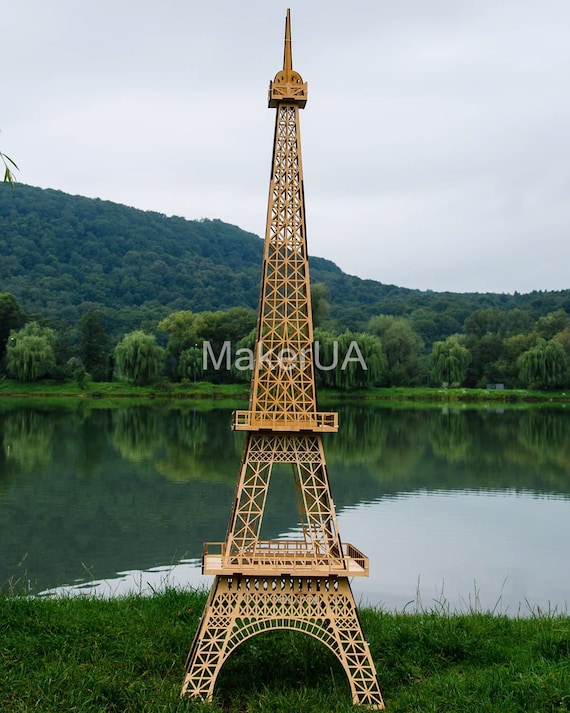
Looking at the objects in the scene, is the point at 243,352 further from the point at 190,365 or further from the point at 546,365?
the point at 546,365

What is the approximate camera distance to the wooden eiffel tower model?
655 centimetres

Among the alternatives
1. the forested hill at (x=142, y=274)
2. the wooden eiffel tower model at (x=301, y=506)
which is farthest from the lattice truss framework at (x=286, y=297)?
the forested hill at (x=142, y=274)

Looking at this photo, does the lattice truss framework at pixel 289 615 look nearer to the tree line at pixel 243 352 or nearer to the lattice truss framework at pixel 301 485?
the lattice truss framework at pixel 301 485

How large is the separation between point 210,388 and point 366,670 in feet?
160

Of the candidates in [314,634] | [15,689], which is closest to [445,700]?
[314,634]

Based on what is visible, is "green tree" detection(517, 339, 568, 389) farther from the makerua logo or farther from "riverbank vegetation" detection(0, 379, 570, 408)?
the makerua logo

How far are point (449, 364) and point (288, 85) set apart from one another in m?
52.7

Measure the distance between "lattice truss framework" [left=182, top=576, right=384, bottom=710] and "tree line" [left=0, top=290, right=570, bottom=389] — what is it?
4483 centimetres

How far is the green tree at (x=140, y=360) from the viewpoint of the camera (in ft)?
177

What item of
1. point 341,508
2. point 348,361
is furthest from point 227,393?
point 341,508

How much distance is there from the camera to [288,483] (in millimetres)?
21594

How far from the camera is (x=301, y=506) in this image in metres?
7.93

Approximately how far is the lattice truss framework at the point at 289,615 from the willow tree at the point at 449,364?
53.1 meters

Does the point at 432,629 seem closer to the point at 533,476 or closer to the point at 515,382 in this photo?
the point at 533,476
